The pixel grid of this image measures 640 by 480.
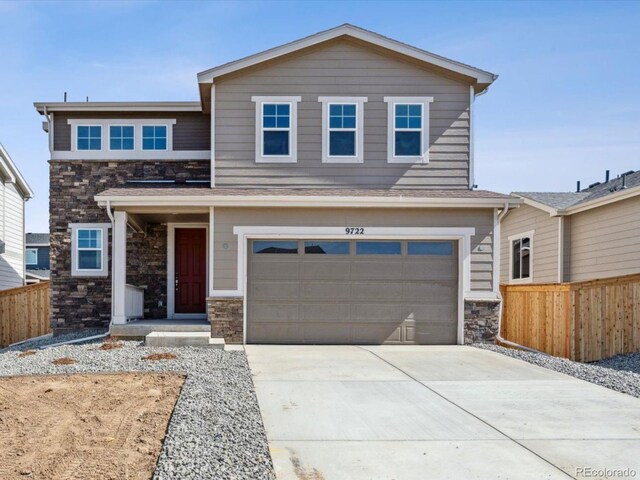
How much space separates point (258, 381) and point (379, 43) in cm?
817

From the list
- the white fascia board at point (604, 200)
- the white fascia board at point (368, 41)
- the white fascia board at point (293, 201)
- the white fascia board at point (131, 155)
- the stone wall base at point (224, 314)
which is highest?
the white fascia board at point (368, 41)

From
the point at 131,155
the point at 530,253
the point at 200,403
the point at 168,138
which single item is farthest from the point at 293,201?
the point at 530,253

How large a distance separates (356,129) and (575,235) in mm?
7199

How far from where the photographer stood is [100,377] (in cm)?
866

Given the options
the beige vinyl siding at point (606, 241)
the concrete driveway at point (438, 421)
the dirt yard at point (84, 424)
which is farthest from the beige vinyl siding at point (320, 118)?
the dirt yard at point (84, 424)

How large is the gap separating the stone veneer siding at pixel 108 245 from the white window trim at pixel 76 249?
9cm

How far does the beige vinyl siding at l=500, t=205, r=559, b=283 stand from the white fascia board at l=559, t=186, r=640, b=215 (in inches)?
33.0

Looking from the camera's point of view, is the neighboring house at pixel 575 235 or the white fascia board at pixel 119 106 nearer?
the neighboring house at pixel 575 235

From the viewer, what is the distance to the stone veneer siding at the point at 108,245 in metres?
14.5

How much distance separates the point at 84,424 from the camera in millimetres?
6105

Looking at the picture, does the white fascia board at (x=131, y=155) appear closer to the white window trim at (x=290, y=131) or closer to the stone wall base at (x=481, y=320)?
the white window trim at (x=290, y=131)

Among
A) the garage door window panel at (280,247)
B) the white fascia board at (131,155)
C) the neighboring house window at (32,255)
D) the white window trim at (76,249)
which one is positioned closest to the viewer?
the garage door window panel at (280,247)

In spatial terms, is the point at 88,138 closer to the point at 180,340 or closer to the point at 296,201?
the point at 296,201

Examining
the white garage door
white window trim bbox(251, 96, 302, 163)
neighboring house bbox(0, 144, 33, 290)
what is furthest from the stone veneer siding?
neighboring house bbox(0, 144, 33, 290)
